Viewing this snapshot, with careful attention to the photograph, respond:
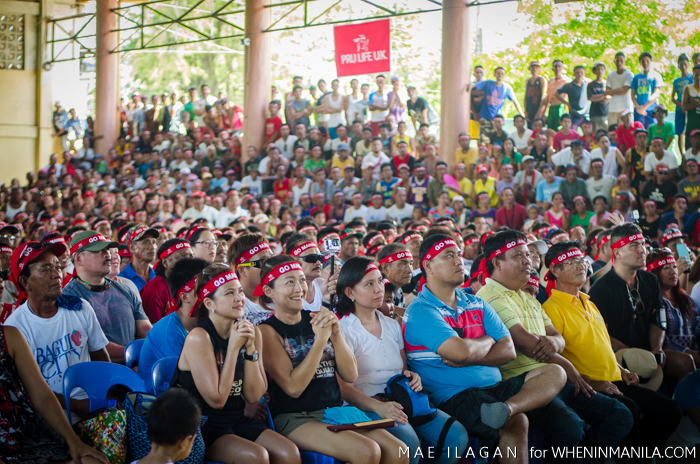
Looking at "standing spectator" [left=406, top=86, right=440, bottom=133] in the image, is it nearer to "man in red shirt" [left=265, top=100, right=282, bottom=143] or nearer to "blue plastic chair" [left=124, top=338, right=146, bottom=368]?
"man in red shirt" [left=265, top=100, right=282, bottom=143]

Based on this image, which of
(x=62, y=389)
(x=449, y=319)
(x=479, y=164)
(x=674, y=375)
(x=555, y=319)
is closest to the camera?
(x=62, y=389)

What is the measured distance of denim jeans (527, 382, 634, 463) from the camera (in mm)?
4316

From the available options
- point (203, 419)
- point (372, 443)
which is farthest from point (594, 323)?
point (203, 419)

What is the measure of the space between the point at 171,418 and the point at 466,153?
1189cm

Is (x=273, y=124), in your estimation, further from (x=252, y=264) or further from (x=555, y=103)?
(x=252, y=264)

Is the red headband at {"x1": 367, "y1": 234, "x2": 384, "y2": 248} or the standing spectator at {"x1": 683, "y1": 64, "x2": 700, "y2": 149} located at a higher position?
the standing spectator at {"x1": 683, "y1": 64, "x2": 700, "y2": 149}

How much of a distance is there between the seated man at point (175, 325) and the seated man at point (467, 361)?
146 cm

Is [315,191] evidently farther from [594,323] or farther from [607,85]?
[594,323]

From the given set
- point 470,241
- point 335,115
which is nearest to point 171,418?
point 470,241

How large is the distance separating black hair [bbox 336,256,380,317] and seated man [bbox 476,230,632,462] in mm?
1032

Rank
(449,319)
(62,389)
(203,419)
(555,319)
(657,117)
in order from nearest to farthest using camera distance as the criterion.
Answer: (203,419)
(62,389)
(449,319)
(555,319)
(657,117)

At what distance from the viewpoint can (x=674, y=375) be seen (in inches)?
217

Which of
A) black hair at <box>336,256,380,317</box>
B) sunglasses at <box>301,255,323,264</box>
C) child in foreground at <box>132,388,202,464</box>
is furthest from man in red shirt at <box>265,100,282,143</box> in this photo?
child in foreground at <box>132,388,202,464</box>

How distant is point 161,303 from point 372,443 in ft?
8.95
